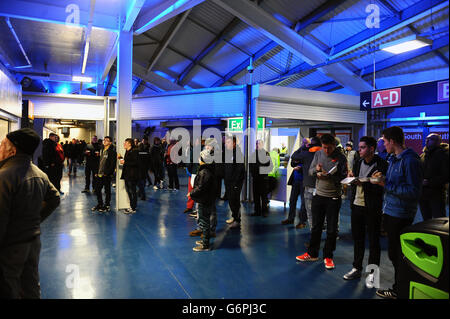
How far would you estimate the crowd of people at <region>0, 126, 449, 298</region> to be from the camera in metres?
2.08

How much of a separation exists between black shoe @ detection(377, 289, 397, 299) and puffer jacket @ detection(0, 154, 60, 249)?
3075mm

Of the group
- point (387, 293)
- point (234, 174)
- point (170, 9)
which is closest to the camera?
point (387, 293)

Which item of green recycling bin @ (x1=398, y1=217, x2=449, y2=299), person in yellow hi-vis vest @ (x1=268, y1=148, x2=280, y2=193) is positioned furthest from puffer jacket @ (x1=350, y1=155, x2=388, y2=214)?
person in yellow hi-vis vest @ (x1=268, y1=148, x2=280, y2=193)

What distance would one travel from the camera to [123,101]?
7062mm

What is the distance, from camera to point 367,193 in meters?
3.34

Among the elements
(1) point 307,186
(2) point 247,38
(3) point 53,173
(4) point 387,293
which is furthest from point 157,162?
(4) point 387,293

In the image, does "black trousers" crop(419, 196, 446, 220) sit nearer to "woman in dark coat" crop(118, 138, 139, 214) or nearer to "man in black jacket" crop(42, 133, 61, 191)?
"woman in dark coat" crop(118, 138, 139, 214)

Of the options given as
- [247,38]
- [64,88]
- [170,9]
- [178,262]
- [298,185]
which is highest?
[247,38]

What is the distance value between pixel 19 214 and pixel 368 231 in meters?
3.23

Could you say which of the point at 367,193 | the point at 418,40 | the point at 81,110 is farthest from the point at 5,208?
the point at 81,110

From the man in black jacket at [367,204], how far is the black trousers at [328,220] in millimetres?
287

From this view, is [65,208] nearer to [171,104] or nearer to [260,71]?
[171,104]

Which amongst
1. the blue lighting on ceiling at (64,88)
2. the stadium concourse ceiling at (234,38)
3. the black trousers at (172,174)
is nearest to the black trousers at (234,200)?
the stadium concourse ceiling at (234,38)

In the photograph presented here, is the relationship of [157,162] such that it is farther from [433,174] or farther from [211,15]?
[433,174]
